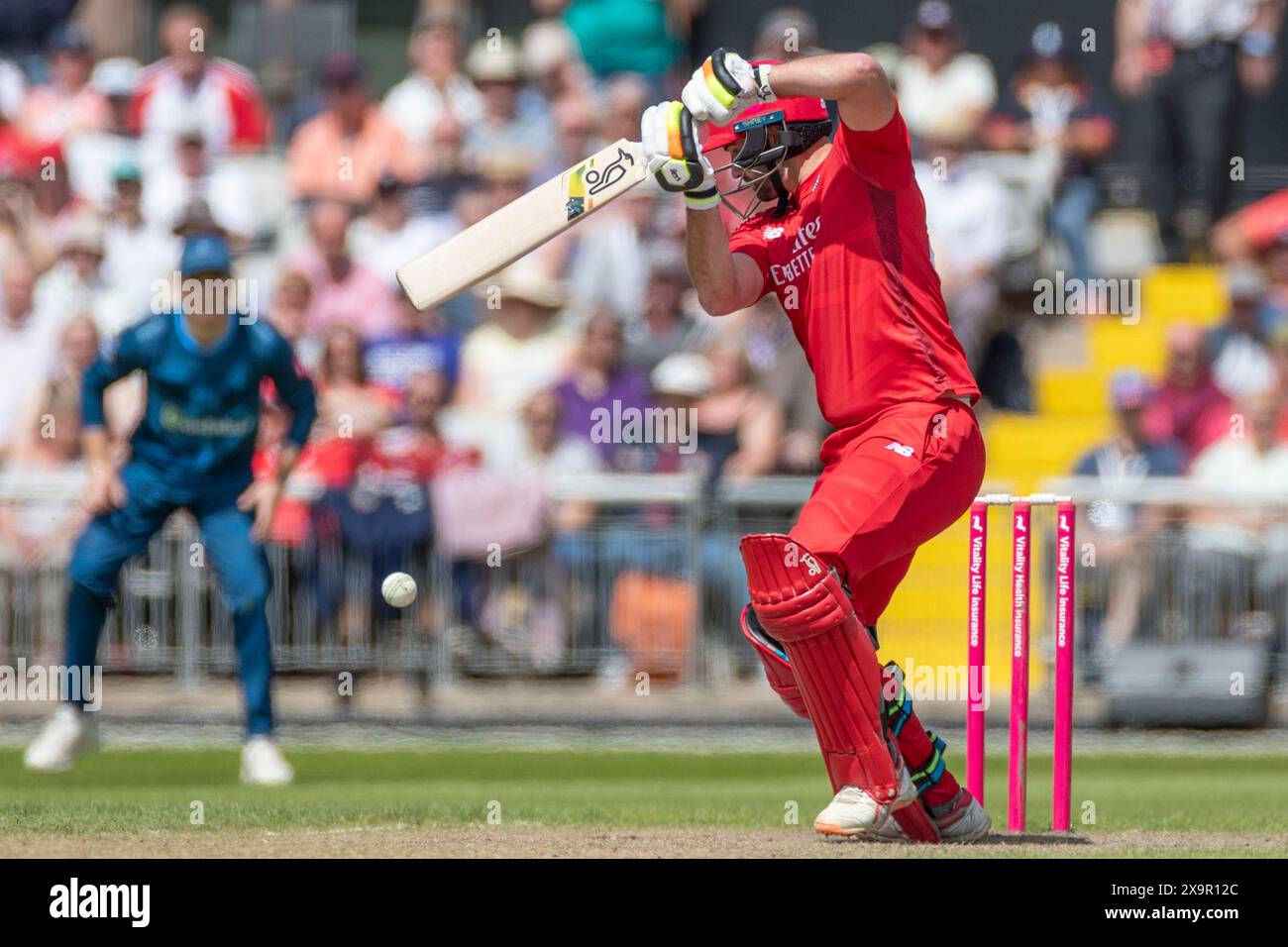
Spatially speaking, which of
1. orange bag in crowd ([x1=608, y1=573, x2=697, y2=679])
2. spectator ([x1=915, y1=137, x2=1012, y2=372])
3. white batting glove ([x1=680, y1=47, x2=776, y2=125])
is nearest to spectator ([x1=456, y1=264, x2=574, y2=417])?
orange bag in crowd ([x1=608, y1=573, x2=697, y2=679])

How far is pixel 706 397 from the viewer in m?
14.6

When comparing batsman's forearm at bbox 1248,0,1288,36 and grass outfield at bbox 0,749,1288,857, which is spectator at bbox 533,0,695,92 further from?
grass outfield at bbox 0,749,1288,857

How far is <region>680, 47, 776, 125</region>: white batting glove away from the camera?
7137 millimetres

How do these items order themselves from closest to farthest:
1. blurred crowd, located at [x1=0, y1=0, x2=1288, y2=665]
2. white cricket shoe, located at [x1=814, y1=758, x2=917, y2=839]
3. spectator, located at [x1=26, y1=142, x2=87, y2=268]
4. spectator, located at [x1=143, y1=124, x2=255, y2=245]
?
1. white cricket shoe, located at [x1=814, y1=758, x2=917, y2=839]
2. blurred crowd, located at [x1=0, y1=0, x2=1288, y2=665]
3. spectator, located at [x1=143, y1=124, x2=255, y2=245]
4. spectator, located at [x1=26, y1=142, x2=87, y2=268]

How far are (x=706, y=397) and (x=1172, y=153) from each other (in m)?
4.98

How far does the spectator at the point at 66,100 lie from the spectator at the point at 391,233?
251 cm

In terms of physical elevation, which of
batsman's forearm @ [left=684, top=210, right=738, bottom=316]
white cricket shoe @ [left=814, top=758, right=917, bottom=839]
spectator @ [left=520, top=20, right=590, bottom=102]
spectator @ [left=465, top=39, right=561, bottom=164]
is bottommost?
white cricket shoe @ [left=814, top=758, right=917, bottom=839]

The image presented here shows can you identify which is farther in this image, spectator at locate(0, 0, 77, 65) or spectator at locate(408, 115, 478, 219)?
spectator at locate(0, 0, 77, 65)

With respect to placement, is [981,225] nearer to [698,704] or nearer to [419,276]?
[698,704]

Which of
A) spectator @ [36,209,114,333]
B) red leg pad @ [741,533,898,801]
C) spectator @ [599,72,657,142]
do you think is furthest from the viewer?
spectator @ [599,72,657,142]

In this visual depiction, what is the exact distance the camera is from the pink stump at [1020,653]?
8047mm

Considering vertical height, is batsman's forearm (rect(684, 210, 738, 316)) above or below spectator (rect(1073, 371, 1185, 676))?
above

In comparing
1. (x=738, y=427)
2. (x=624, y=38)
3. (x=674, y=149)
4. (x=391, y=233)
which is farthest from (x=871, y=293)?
(x=624, y=38)

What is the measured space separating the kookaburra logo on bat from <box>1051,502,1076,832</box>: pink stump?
189 centimetres
